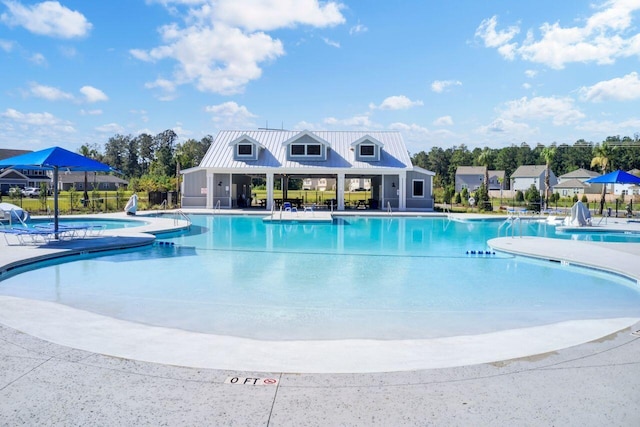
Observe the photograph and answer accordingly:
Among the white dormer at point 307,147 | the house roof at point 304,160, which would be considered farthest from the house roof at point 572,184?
the white dormer at point 307,147

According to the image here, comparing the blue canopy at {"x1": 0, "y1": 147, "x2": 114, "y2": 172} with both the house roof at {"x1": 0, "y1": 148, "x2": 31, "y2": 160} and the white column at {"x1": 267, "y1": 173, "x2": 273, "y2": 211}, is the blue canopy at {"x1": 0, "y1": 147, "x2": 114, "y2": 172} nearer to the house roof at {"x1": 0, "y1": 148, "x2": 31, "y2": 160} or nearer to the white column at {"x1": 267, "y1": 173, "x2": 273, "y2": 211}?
the white column at {"x1": 267, "y1": 173, "x2": 273, "y2": 211}

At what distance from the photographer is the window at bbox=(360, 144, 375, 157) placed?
3098 cm

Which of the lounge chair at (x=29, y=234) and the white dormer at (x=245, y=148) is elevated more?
the white dormer at (x=245, y=148)

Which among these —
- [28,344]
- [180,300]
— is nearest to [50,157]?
[180,300]

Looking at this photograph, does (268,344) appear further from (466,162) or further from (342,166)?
(466,162)

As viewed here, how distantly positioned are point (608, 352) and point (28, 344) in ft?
19.2

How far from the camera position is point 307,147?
102 feet

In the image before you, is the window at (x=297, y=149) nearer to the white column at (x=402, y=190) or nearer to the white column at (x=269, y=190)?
the white column at (x=269, y=190)

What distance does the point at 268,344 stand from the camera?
530 centimetres

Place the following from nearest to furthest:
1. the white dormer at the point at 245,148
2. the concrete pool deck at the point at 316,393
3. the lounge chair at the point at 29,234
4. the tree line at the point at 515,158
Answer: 1. the concrete pool deck at the point at 316,393
2. the lounge chair at the point at 29,234
3. the white dormer at the point at 245,148
4. the tree line at the point at 515,158

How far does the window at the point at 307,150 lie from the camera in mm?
31000

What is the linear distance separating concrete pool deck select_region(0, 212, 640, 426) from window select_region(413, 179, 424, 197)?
86.8ft

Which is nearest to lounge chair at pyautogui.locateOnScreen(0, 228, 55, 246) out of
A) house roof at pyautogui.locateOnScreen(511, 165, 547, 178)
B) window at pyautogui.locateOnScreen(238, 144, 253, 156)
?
window at pyautogui.locateOnScreen(238, 144, 253, 156)

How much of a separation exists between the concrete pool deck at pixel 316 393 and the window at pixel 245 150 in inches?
1053
